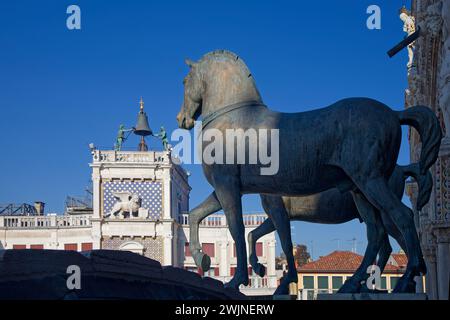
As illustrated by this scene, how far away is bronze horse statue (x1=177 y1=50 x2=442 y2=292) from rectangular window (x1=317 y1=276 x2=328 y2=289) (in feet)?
151

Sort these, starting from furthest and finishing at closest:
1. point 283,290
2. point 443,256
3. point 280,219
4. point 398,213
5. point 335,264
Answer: point 335,264 < point 443,256 < point 280,219 < point 283,290 < point 398,213

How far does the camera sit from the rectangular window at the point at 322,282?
5228 cm

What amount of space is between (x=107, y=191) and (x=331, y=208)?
41143 millimetres

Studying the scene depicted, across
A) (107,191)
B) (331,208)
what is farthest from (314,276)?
(331,208)

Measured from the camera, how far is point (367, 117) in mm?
6738

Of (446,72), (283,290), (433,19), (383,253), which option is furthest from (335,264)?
(283,290)

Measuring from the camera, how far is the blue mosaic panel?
162ft

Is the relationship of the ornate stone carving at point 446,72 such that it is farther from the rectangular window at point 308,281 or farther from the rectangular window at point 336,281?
the rectangular window at point 336,281

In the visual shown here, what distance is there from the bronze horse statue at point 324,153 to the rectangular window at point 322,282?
1814 inches

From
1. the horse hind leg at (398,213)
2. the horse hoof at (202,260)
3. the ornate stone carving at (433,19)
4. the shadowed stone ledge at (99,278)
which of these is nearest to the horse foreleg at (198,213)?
the horse hoof at (202,260)

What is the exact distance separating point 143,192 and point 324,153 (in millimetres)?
44326

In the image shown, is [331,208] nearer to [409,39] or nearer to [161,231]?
[409,39]

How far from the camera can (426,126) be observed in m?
6.98

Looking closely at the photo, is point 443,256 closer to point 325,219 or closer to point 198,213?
point 325,219
